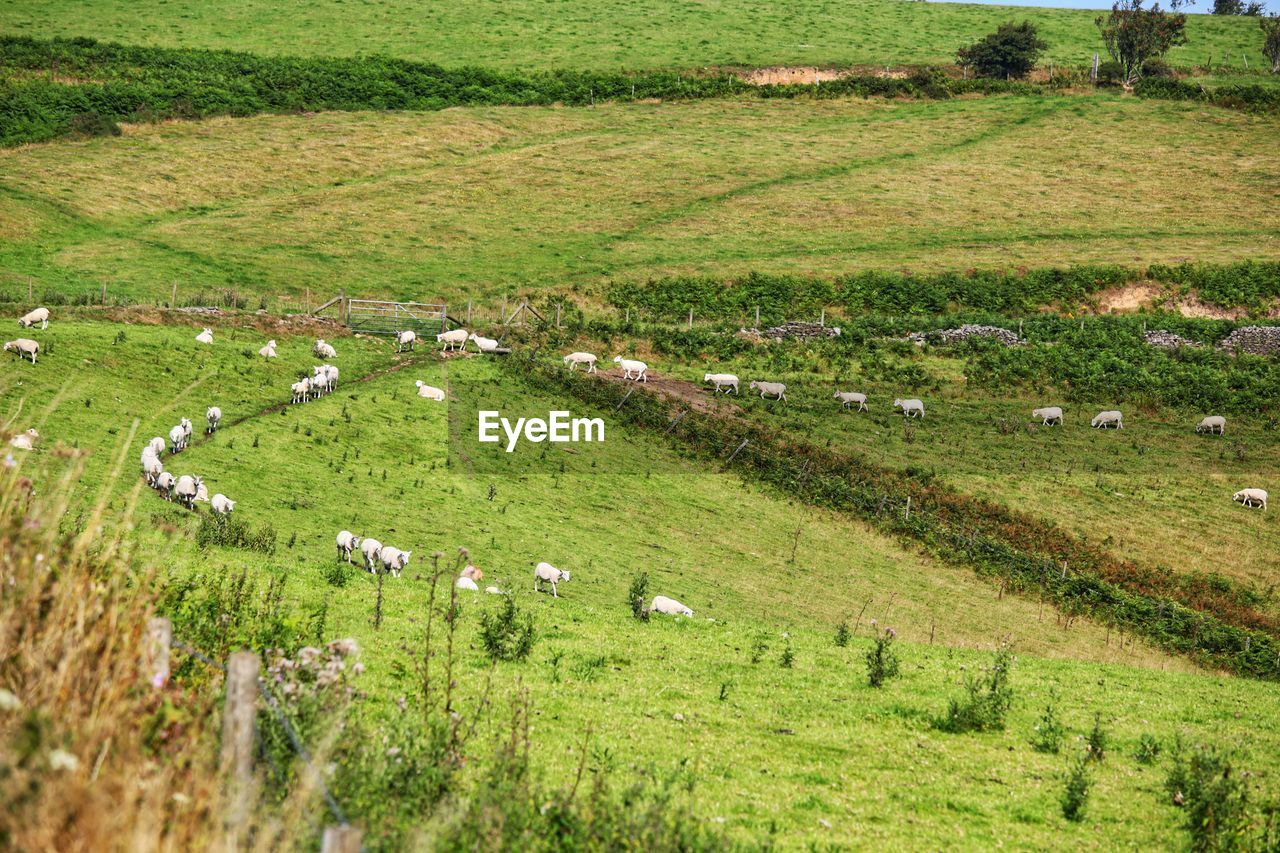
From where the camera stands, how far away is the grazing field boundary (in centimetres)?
3322

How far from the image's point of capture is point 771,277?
70.4 metres

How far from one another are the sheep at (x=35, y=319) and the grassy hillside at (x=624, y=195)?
1126cm

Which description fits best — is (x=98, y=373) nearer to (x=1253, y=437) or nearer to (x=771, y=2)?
(x=1253, y=437)

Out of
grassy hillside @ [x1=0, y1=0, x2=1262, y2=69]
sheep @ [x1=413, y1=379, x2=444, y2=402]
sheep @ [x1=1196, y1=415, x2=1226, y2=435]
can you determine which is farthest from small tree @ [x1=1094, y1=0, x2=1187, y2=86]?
sheep @ [x1=413, y1=379, x2=444, y2=402]

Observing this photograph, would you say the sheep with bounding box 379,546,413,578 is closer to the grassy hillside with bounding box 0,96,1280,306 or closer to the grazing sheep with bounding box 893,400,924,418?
the grazing sheep with bounding box 893,400,924,418

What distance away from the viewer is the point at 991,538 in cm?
3891

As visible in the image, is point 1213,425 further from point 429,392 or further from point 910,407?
point 429,392

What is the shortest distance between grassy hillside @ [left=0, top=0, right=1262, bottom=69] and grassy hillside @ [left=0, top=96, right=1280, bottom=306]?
1340cm

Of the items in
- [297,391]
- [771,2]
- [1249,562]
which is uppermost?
[771,2]

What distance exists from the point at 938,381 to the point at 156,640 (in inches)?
2034

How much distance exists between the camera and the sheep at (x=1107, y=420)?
52312 millimetres

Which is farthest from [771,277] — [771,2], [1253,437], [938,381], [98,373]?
[771,2]

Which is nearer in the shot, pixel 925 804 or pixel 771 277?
pixel 925 804

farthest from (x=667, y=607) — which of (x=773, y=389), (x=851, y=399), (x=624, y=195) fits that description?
(x=624, y=195)
